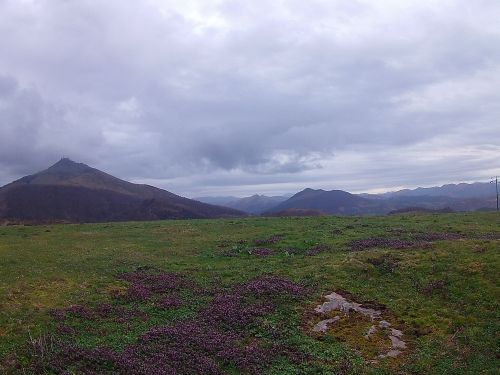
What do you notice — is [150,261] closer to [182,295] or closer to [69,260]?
[69,260]

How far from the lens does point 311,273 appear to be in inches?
1280

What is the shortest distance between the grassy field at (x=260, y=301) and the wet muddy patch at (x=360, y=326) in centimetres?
13

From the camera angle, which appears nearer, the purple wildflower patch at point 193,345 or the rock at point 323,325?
the purple wildflower patch at point 193,345

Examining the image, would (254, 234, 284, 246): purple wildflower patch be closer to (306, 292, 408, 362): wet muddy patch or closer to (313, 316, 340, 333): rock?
(306, 292, 408, 362): wet muddy patch

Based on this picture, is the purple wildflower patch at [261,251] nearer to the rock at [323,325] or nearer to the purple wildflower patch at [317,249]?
the purple wildflower patch at [317,249]

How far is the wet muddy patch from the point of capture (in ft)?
71.7

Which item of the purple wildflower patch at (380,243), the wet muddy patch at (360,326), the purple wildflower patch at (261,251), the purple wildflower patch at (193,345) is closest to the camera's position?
the purple wildflower patch at (193,345)

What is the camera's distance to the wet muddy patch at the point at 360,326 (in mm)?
21844

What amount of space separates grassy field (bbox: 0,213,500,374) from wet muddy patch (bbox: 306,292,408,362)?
0.13 metres

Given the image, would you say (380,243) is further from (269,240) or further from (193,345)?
(193,345)

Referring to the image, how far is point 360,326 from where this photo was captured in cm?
2398

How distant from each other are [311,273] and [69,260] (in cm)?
1944

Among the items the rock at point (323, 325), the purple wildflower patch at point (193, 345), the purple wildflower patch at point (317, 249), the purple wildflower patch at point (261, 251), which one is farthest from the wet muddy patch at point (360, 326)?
the purple wildflower patch at point (261, 251)

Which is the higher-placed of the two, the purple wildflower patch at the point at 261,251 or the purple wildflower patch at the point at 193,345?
the purple wildflower patch at the point at 261,251
